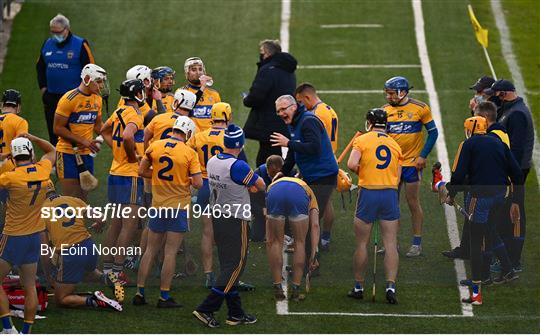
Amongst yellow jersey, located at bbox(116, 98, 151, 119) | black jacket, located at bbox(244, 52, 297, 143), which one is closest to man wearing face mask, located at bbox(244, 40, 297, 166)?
black jacket, located at bbox(244, 52, 297, 143)

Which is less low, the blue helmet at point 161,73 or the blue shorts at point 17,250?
the blue helmet at point 161,73

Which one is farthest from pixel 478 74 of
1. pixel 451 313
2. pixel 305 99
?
pixel 451 313

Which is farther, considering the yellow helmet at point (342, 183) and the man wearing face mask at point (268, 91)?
the man wearing face mask at point (268, 91)

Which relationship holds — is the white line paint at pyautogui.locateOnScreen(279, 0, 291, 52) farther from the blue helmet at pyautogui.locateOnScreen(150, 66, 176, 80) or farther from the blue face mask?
the blue helmet at pyautogui.locateOnScreen(150, 66, 176, 80)

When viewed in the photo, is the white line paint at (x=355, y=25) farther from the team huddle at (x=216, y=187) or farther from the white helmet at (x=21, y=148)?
the white helmet at (x=21, y=148)

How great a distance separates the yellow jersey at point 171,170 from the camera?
557 inches

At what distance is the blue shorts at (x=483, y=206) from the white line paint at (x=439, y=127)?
35.3 inches

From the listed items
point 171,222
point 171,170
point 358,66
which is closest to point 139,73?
point 171,170

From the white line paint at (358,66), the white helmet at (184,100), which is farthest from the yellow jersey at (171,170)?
the white line paint at (358,66)

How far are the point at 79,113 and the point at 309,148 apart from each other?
324cm

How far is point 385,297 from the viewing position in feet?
48.5

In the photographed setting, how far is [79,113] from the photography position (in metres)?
16.2

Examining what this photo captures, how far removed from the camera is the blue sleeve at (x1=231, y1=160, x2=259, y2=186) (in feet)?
45.5

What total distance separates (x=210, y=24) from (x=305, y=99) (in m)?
8.44
